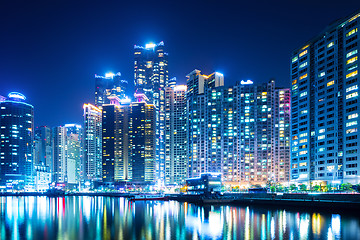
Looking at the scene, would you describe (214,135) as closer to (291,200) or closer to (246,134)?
(246,134)

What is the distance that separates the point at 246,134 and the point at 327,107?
68287 millimetres

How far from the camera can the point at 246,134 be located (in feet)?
593

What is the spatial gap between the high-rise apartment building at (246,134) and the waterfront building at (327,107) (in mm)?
44133

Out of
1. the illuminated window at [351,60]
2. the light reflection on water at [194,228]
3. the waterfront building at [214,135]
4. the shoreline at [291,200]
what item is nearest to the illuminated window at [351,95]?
the illuminated window at [351,60]

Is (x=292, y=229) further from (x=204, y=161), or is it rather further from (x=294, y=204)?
(x=204, y=161)

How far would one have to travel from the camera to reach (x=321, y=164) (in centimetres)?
11425

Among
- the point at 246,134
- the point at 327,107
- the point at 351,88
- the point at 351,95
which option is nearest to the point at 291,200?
the point at 327,107

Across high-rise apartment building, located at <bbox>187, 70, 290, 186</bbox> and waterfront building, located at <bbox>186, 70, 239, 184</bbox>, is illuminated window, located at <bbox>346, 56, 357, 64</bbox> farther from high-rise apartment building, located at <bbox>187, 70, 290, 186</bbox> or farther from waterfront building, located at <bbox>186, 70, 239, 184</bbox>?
waterfront building, located at <bbox>186, 70, 239, 184</bbox>

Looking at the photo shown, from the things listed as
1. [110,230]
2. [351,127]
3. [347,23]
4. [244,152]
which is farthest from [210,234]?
[244,152]

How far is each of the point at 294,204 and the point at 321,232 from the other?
144 ft

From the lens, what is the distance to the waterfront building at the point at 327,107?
342 ft

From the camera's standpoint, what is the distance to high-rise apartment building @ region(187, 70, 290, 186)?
176 metres

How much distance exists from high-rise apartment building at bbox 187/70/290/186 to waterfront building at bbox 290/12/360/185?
44133 millimetres

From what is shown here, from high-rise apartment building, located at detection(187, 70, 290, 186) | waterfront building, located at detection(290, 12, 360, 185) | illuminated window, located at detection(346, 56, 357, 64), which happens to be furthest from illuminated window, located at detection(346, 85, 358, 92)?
high-rise apartment building, located at detection(187, 70, 290, 186)
